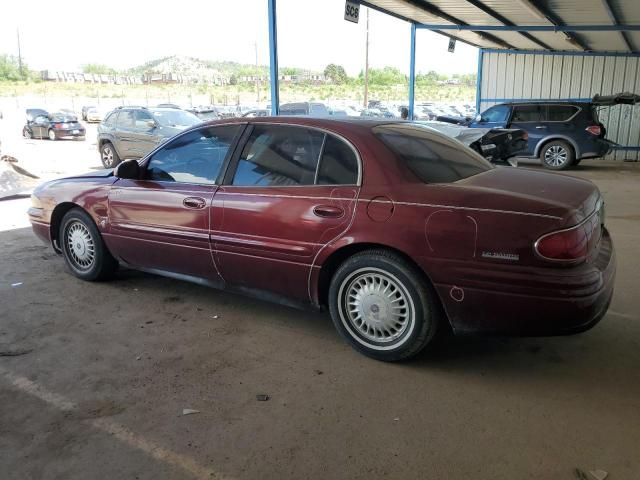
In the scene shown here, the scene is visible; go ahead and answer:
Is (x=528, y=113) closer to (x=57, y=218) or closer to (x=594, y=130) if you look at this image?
(x=594, y=130)

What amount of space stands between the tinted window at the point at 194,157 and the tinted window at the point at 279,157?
0.72 feet

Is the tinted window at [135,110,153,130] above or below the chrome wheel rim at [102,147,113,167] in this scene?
above

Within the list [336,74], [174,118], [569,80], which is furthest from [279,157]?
[336,74]

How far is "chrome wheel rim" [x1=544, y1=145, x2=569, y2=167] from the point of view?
47.5ft

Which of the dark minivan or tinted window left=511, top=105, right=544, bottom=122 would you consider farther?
tinted window left=511, top=105, right=544, bottom=122

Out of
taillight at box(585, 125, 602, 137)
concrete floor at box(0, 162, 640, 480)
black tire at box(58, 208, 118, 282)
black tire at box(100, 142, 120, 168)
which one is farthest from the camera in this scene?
black tire at box(100, 142, 120, 168)

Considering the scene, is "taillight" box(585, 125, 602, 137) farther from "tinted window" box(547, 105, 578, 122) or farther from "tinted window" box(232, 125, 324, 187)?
"tinted window" box(232, 125, 324, 187)

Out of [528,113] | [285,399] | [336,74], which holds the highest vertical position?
[336,74]

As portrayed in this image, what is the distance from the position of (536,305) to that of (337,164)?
1491mm

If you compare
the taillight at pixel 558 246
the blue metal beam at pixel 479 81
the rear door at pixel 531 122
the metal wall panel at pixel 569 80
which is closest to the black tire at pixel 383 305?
the taillight at pixel 558 246

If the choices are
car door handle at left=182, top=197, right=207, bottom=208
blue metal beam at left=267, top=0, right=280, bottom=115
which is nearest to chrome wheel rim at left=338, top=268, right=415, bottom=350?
car door handle at left=182, top=197, right=207, bottom=208

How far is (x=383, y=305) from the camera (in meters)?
3.54

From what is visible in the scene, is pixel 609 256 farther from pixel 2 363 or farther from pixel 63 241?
pixel 63 241

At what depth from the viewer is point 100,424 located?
2.96 metres
